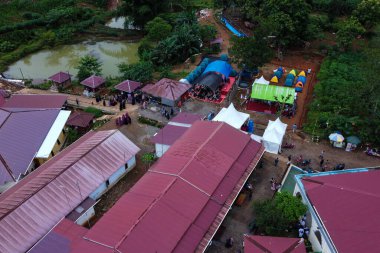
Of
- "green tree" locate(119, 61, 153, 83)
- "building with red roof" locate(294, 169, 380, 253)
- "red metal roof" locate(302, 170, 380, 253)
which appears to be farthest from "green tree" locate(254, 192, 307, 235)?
"green tree" locate(119, 61, 153, 83)

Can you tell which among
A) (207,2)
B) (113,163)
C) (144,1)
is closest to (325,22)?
(207,2)

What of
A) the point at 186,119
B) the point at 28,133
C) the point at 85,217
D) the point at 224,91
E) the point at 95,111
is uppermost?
the point at 186,119

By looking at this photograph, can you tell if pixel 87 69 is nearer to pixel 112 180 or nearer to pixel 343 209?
pixel 112 180

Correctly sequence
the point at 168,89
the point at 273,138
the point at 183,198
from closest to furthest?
the point at 183,198, the point at 273,138, the point at 168,89

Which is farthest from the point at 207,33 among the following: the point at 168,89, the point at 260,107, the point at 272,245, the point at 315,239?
the point at 272,245

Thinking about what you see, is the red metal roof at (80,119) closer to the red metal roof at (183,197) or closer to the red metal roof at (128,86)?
→ the red metal roof at (128,86)

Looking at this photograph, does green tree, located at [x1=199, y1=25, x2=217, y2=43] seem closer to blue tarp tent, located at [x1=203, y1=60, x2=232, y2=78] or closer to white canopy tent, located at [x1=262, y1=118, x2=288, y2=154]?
blue tarp tent, located at [x1=203, y1=60, x2=232, y2=78]
